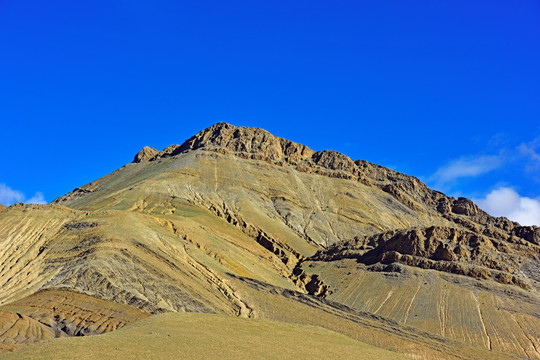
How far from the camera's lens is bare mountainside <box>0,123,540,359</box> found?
163ft

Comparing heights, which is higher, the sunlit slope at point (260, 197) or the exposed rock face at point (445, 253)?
the sunlit slope at point (260, 197)

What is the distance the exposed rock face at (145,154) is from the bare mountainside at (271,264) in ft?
106

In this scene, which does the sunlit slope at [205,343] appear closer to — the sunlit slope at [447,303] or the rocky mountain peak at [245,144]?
the sunlit slope at [447,303]

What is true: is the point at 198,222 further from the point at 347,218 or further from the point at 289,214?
the point at 347,218

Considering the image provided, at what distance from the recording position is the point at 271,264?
252ft

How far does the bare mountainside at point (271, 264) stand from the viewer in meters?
49.7

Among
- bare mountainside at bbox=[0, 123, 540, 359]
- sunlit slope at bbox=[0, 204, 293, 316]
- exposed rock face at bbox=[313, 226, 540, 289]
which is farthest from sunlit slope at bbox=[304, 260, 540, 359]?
sunlit slope at bbox=[0, 204, 293, 316]

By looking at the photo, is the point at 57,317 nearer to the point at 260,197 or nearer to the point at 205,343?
the point at 205,343

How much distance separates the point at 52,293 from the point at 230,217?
47079 mm

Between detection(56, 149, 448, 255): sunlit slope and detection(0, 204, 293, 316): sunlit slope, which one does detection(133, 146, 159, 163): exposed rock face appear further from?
detection(0, 204, 293, 316): sunlit slope

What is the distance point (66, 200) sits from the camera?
12275 centimetres

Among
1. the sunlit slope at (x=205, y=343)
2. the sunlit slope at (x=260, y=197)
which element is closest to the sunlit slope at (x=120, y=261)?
the sunlit slope at (x=205, y=343)

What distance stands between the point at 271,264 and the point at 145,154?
272ft

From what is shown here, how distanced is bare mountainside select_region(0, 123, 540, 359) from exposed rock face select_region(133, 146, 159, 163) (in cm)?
3243
